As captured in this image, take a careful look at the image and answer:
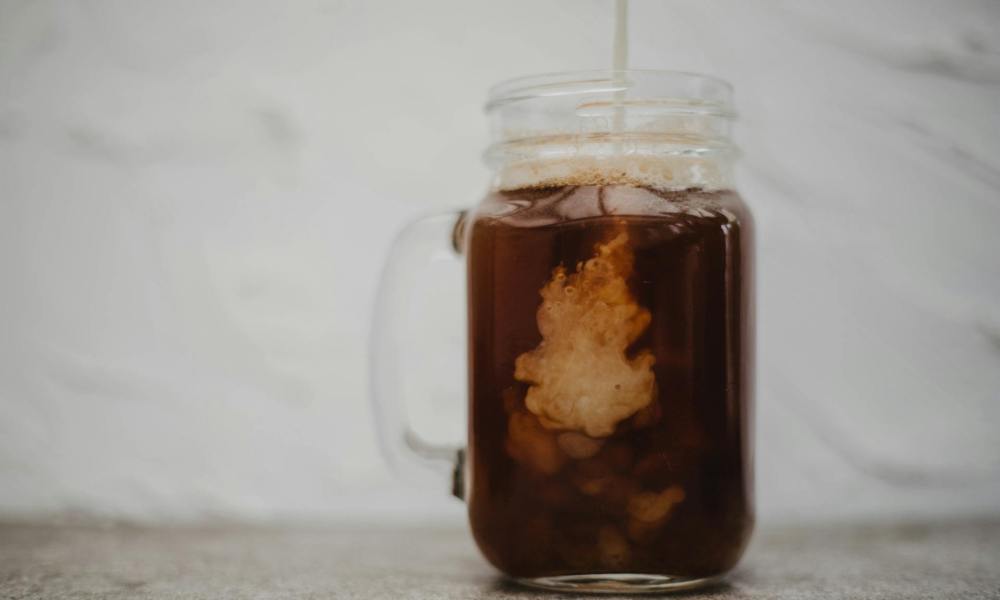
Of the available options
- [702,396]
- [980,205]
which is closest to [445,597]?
[702,396]

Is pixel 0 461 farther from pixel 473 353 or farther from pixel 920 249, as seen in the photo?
pixel 920 249

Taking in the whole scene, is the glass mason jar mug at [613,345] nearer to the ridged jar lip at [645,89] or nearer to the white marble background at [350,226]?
the ridged jar lip at [645,89]

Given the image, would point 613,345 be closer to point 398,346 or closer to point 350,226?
point 398,346

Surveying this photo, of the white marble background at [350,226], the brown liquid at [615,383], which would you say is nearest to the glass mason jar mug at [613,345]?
the brown liquid at [615,383]

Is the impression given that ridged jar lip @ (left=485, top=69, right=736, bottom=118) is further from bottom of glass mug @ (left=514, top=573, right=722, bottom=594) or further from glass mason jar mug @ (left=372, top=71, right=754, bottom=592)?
bottom of glass mug @ (left=514, top=573, right=722, bottom=594)

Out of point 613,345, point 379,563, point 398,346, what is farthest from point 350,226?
point 613,345

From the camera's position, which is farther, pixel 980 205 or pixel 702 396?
pixel 980 205

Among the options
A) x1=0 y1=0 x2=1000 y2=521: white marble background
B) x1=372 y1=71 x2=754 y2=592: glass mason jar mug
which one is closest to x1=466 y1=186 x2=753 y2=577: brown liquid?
x1=372 y1=71 x2=754 y2=592: glass mason jar mug
